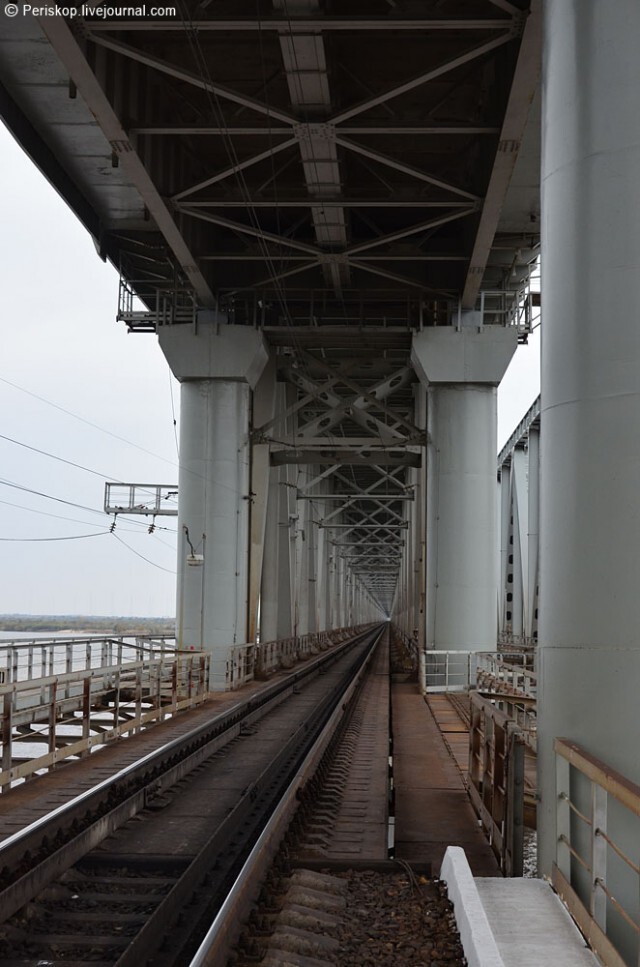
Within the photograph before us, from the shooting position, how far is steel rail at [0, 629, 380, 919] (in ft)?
19.8

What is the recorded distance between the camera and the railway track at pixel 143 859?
17.1 feet

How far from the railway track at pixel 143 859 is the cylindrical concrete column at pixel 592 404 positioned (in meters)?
2.12

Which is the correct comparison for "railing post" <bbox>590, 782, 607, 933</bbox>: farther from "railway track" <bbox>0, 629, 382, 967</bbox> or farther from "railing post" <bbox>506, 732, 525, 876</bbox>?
"railway track" <bbox>0, 629, 382, 967</bbox>

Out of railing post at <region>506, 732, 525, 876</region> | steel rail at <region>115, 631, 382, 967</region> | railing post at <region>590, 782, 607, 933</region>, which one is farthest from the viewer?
railing post at <region>506, 732, 525, 876</region>

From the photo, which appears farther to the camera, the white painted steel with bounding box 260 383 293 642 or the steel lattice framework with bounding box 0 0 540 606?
the white painted steel with bounding box 260 383 293 642

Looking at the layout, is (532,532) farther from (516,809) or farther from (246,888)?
(246,888)

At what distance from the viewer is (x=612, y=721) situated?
18.0 feet

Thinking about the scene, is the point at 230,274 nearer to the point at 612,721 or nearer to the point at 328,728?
the point at 328,728

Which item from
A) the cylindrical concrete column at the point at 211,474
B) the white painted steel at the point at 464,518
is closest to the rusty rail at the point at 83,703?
the cylindrical concrete column at the point at 211,474

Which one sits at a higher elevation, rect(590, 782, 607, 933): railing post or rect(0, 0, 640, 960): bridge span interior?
rect(0, 0, 640, 960): bridge span interior

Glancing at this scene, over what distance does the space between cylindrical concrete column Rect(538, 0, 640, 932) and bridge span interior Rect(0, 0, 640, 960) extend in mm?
16

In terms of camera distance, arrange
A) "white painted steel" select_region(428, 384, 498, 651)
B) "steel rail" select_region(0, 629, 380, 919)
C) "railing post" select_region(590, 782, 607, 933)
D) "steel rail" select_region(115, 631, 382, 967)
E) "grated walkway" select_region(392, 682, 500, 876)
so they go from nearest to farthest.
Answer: "railing post" select_region(590, 782, 607, 933)
"steel rail" select_region(115, 631, 382, 967)
"steel rail" select_region(0, 629, 380, 919)
"grated walkway" select_region(392, 682, 500, 876)
"white painted steel" select_region(428, 384, 498, 651)

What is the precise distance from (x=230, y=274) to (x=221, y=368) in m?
2.25

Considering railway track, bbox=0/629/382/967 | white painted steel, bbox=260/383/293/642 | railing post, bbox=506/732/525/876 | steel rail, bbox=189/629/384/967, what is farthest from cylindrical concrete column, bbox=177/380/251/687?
railing post, bbox=506/732/525/876
